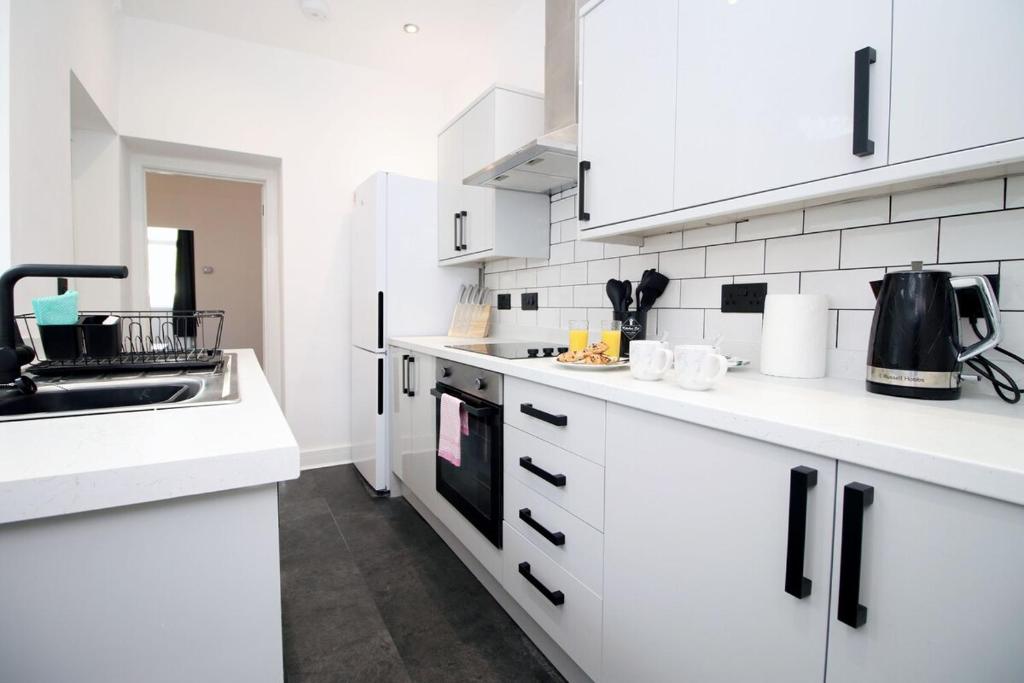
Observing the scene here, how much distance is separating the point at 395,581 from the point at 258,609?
4.87 ft

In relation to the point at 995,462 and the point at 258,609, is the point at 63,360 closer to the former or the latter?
the point at 258,609

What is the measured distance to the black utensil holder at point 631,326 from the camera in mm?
1875

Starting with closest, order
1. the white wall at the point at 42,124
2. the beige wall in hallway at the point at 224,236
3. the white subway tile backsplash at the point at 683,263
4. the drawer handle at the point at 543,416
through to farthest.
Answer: the drawer handle at the point at 543,416 < the white wall at the point at 42,124 < the white subway tile backsplash at the point at 683,263 < the beige wall in hallway at the point at 224,236

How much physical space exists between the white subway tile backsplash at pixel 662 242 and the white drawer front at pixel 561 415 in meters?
0.80

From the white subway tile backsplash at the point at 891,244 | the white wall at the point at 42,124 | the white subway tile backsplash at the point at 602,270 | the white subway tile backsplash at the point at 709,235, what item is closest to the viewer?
the white subway tile backsplash at the point at 891,244

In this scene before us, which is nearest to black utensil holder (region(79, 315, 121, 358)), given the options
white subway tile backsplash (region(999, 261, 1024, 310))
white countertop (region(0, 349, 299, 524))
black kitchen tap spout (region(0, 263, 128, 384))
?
black kitchen tap spout (region(0, 263, 128, 384))

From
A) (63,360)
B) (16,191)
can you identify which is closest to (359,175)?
(16,191)

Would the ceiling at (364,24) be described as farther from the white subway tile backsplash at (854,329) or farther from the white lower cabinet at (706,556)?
the white lower cabinet at (706,556)

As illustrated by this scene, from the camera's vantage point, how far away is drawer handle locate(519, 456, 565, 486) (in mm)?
1395

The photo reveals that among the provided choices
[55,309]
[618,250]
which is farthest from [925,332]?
[55,309]

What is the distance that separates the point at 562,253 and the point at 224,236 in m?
4.83

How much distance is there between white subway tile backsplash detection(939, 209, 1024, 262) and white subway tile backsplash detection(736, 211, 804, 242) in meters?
0.35

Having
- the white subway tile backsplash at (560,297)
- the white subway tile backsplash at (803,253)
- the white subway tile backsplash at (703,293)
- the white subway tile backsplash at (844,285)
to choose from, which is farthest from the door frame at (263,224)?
the white subway tile backsplash at (844,285)

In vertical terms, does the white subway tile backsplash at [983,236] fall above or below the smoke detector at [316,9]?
below
